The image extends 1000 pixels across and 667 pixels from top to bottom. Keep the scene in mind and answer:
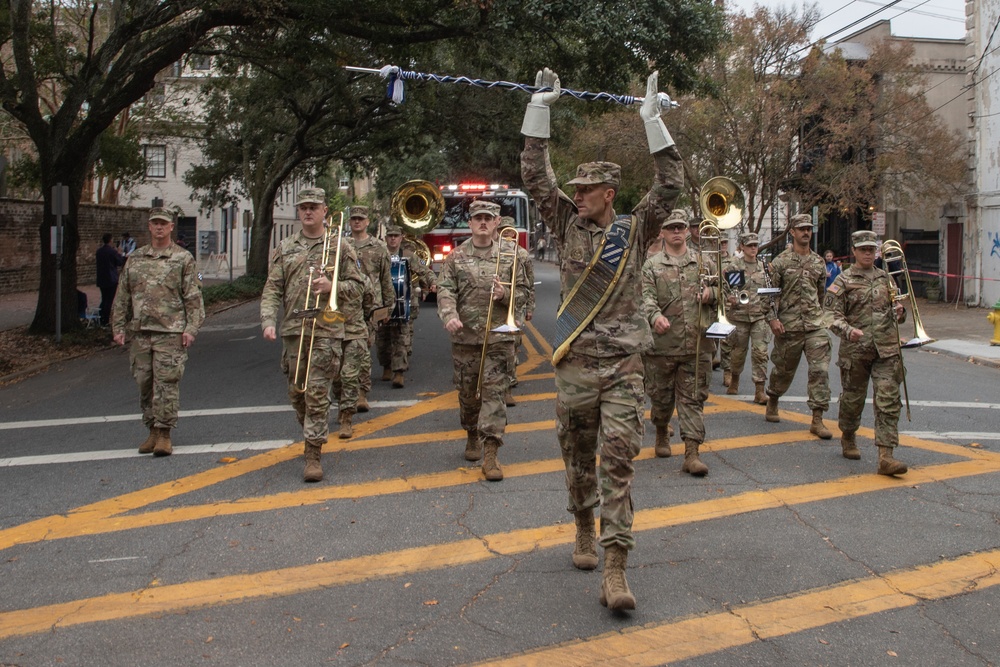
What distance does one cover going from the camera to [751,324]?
36.1 feet

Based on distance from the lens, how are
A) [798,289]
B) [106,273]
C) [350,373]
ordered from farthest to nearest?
[106,273], [798,289], [350,373]

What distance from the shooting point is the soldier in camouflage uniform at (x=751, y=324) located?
422 inches

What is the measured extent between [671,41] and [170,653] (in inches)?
517

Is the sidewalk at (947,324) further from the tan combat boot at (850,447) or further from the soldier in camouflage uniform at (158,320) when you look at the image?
the soldier in camouflage uniform at (158,320)

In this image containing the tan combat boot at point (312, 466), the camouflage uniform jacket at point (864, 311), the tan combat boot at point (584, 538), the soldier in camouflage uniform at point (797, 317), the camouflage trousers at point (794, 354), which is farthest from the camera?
the soldier in camouflage uniform at point (797, 317)

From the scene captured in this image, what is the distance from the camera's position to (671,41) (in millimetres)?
15047

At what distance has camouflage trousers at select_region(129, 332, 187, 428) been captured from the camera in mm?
8078

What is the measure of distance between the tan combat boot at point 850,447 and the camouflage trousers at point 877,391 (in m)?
0.06

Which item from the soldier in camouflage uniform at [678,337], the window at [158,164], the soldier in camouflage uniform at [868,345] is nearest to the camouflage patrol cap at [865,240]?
the soldier in camouflage uniform at [868,345]

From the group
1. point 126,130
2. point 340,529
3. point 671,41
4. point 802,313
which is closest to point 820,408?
point 802,313

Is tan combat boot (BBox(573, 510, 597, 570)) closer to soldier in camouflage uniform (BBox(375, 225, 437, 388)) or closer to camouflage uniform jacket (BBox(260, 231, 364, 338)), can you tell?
camouflage uniform jacket (BBox(260, 231, 364, 338))

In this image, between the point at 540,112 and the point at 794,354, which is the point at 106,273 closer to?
the point at 794,354

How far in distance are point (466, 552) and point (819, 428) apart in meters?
4.64

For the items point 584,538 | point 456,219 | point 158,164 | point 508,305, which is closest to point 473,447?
point 508,305
